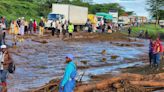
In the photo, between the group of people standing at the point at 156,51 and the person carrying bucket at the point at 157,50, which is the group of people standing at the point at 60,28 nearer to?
the group of people standing at the point at 156,51

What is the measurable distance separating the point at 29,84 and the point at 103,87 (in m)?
4.56

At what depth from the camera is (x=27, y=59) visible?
1032 inches

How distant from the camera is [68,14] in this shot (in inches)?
2197

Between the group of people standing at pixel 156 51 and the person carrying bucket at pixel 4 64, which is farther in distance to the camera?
the group of people standing at pixel 156 51

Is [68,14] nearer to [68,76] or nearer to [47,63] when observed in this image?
[47,63]

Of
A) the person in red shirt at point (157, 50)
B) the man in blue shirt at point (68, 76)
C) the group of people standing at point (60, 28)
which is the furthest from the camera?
the group of people standing at point (60, 28)

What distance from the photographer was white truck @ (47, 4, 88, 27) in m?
51.7

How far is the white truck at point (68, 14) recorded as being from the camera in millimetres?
51659

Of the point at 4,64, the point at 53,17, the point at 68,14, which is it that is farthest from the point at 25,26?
the point at 4,64

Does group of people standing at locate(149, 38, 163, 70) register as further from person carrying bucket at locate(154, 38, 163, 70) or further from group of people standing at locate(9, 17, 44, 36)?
group of people standing at locate(9, 17, 44, 36)

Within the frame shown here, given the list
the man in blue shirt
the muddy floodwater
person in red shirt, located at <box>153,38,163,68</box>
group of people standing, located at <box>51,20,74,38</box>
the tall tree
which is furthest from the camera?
the tall tree

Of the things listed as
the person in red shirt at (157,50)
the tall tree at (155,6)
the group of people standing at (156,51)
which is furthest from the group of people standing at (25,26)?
the tall tree at (155,6)

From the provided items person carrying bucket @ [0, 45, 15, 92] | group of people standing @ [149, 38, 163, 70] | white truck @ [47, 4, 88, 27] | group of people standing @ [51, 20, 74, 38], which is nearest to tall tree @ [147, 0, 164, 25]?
white truck @ [47, 4, 88, 27]

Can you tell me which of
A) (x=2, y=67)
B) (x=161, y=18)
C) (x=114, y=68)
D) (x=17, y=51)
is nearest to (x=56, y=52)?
(x=17, y=51)
